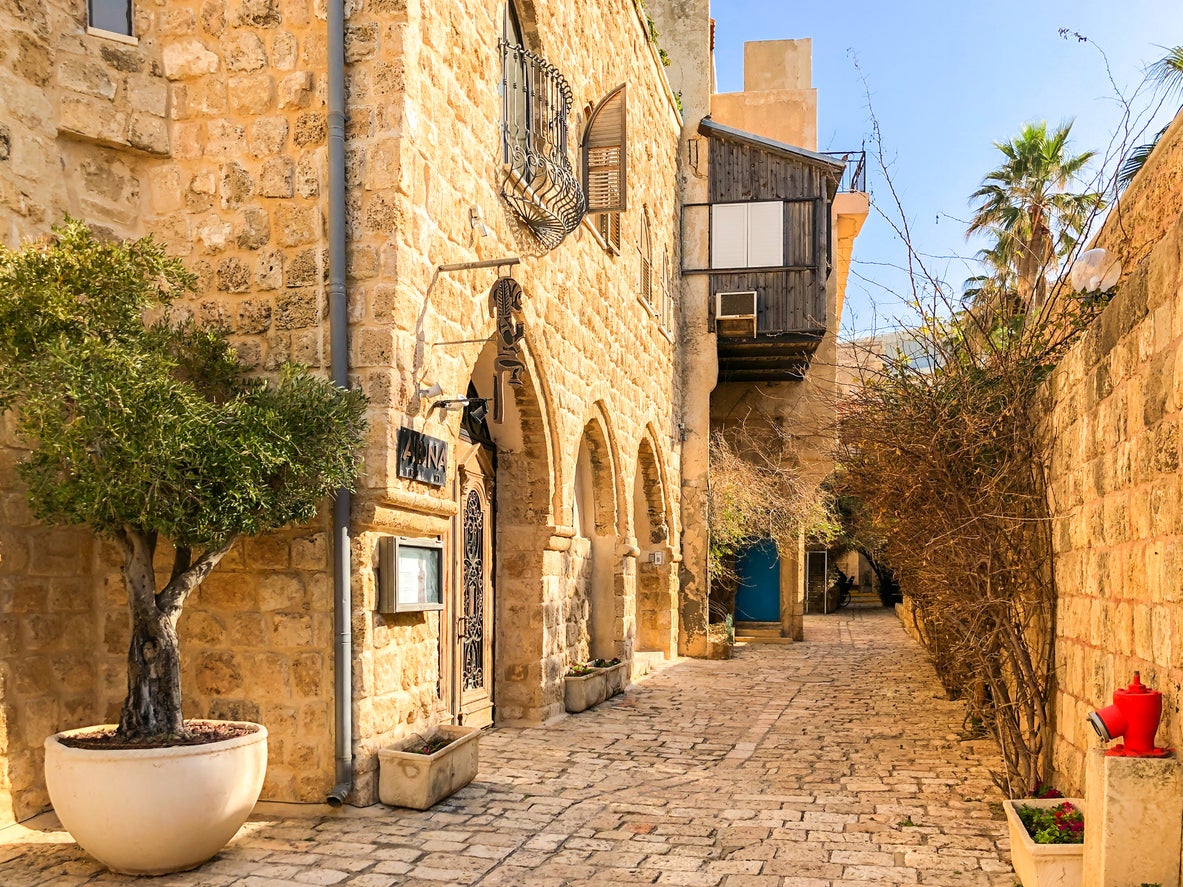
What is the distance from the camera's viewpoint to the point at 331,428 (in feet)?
15.3

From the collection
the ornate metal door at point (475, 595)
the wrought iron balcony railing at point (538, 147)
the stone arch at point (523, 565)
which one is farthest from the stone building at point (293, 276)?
the stone arch at point (523, 565)

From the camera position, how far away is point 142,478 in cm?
407

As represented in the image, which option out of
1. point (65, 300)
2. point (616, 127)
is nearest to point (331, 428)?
point (65, 300)

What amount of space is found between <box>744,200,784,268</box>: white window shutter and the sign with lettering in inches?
405

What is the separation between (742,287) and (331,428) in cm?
1143

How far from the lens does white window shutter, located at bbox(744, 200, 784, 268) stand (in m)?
15.2

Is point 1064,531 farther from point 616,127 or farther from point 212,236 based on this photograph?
point 616,127

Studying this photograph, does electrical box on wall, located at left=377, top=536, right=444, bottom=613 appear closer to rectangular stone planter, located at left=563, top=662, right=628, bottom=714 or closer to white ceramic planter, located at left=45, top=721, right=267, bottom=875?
white ceramic planter, located at left=45, top=721, right=267, bottom=875

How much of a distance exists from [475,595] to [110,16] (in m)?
4.67

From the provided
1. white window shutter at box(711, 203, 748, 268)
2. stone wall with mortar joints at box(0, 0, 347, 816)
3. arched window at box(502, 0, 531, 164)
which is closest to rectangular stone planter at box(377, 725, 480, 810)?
stone wall with mortar joints at box(0, 0, 347, 816)

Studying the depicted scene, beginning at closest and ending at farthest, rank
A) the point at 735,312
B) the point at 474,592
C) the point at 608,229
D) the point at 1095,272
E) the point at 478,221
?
the point at 1095,272 → the point at 478,221 → the point at 474,592 → the point at 608,229 → the point at 735,312

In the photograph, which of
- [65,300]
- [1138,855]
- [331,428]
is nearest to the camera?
[1138,855]

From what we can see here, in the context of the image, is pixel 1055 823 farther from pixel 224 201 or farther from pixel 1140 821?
pixel 224 201

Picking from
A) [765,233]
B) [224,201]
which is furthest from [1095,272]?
[765,233]
